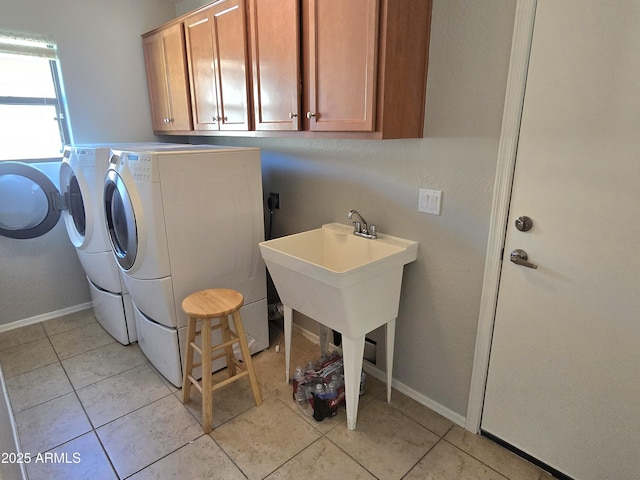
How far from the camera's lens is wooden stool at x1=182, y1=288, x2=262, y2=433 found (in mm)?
1792

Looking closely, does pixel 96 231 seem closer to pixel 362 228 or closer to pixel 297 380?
pixel 297 380

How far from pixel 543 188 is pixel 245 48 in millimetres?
1621

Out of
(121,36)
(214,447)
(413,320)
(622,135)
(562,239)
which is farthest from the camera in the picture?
(121,36)

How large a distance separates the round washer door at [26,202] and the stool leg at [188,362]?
1.58m

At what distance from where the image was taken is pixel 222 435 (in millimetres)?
1803

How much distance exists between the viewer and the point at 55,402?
6.63 ft

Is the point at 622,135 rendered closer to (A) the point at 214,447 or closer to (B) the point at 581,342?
(B) the point at 581,342

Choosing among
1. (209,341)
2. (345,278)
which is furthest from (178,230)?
(345,278)

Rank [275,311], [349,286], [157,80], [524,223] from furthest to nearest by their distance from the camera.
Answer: [157,80]
[275,311]
[349,286]
[524,223]

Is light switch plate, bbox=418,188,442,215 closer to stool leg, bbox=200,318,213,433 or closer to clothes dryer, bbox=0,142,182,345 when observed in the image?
stool leg, bbox=200,318,213,433

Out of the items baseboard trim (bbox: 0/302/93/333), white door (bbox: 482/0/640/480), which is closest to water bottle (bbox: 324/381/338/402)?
white door (bbox: 482/0/640/480)

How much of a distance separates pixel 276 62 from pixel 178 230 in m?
0.99

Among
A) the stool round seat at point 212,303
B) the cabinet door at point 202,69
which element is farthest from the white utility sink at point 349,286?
the cabinet door at point 202,69

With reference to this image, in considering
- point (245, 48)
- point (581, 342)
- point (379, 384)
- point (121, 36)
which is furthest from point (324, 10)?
point (121, 36)
